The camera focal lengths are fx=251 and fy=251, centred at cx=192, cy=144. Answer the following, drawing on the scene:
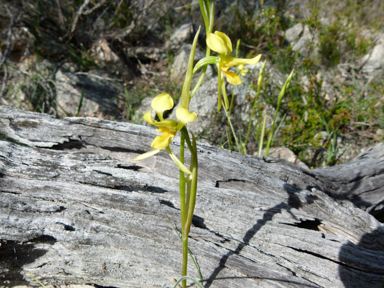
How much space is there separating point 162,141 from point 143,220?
735 millimetres

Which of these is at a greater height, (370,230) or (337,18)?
(337,18)

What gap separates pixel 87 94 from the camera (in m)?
3.87

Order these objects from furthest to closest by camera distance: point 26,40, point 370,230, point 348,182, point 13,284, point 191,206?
point 26,40
point 348,182
point 370,230
point 13,284
point 191,206

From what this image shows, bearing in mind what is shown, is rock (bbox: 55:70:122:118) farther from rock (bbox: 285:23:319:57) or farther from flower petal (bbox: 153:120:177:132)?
rock (bbox: 285:23:319:57)

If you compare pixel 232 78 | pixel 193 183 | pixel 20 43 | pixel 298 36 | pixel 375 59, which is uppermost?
pixel 298 36

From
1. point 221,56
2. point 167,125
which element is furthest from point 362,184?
point 167,125

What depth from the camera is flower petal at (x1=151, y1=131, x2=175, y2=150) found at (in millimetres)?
1013

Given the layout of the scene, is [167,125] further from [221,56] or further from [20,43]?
[20,43]

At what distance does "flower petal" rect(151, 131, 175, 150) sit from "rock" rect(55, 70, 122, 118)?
283 centimetres

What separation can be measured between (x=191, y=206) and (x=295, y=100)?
116 inches

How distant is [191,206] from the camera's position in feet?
3.87

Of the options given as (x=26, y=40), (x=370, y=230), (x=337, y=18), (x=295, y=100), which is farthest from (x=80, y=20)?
(x=337, y=18)

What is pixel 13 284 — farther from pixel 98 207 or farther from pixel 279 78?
pixel 279 78

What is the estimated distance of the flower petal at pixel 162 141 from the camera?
3.32ft
